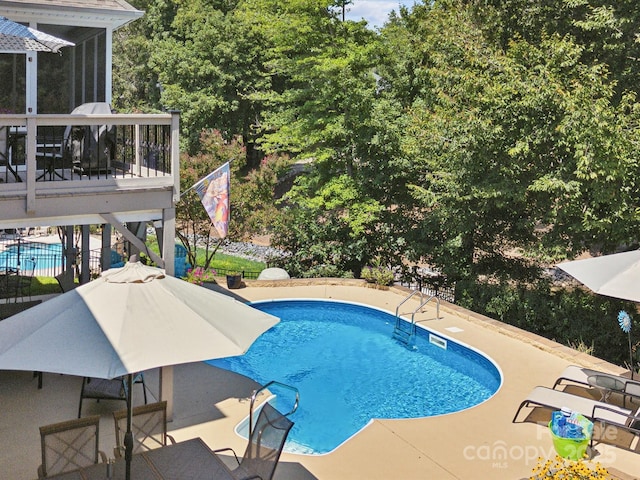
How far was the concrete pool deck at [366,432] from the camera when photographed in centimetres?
851

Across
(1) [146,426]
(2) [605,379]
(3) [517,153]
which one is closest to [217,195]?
(1) [146,426]

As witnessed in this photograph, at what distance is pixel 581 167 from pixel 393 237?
826cm

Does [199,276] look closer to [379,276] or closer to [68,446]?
[379,276]

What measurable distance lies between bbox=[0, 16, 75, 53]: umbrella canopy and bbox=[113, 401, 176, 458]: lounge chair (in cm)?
508

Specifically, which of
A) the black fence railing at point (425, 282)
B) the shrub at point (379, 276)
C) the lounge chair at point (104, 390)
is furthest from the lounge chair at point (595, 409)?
the black fence railing at point (425, 282)

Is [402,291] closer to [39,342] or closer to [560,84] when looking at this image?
[560,84]

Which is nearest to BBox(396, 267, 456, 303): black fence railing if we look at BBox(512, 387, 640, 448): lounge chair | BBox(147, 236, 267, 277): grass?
BBox(147, 236, 267, 277): grass

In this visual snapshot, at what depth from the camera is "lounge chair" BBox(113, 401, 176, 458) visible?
7699mm

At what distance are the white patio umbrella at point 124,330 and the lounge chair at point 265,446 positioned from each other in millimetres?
1226

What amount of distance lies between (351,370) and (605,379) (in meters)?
5.21

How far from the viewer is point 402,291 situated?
1842cm

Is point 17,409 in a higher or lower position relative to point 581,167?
lower

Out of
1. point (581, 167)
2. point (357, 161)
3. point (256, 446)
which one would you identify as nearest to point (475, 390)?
point (581, 167)

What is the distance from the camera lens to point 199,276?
16.8 meters
